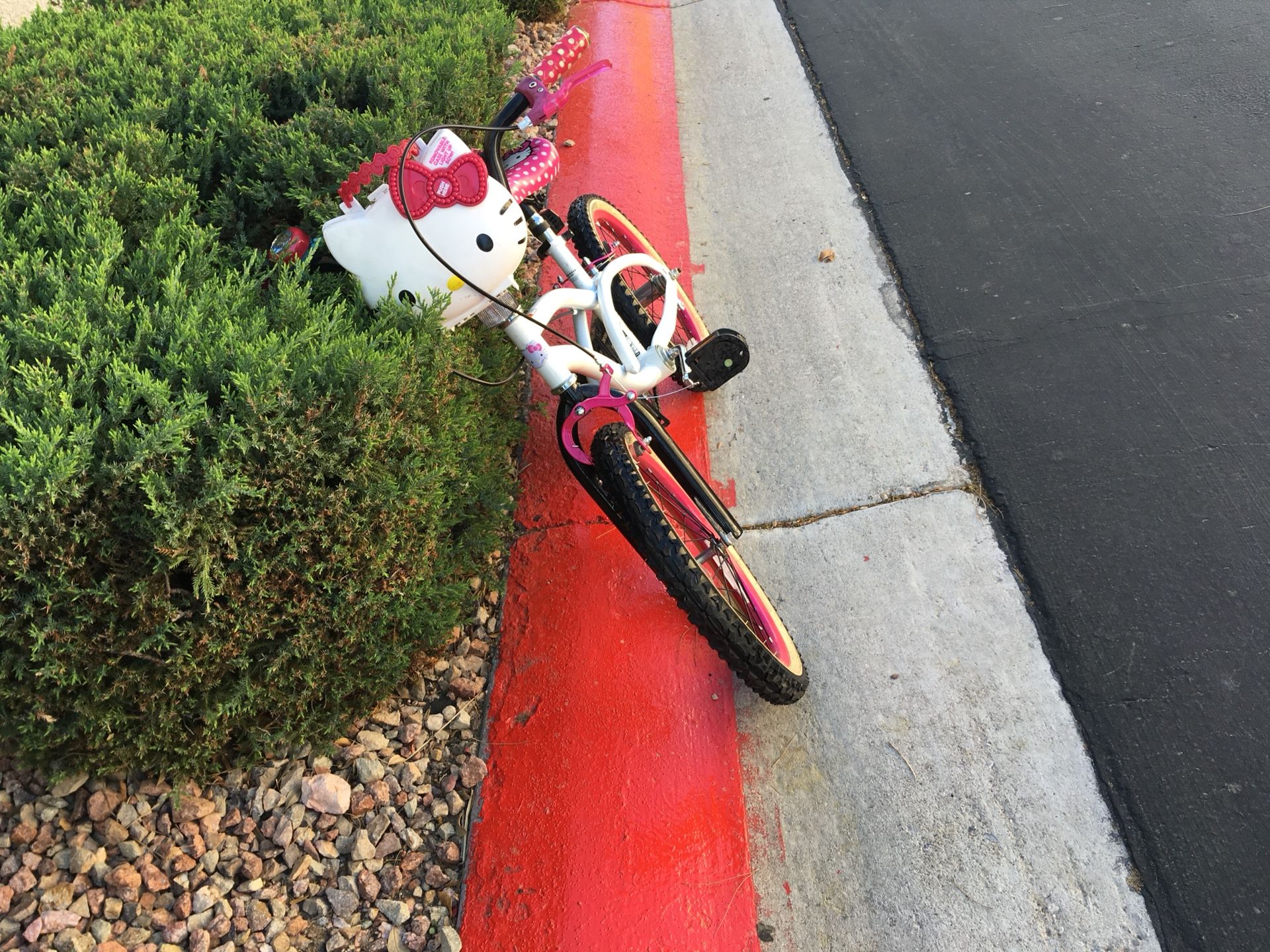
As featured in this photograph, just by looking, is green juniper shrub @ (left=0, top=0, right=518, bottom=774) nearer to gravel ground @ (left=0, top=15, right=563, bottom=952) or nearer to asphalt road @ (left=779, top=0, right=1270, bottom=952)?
gravel ground @ (left=0, top=15, right=563, bottom=952)

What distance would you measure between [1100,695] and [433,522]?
91.1 inches

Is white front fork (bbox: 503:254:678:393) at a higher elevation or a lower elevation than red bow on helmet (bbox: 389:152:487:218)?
lower

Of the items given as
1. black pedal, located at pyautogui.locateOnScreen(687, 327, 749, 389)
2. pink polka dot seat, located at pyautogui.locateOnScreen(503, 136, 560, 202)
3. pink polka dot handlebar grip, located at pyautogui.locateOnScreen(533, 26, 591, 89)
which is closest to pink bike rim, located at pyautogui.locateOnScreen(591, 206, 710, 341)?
black pedal, located at pyautogui.locateOnScreen(687, 327, 749, 389)

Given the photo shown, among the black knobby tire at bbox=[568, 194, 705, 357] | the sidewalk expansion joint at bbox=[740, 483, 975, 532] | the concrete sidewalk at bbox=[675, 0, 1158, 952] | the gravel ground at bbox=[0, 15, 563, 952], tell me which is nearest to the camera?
the gravel ground at bbox=[0, 15, 563, 952]

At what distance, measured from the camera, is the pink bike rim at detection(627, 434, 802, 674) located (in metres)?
2.85

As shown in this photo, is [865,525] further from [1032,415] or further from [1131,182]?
[1131,182]

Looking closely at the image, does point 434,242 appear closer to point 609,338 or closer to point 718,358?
point 609,338

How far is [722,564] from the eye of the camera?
296cm

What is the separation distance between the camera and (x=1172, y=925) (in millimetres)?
2328

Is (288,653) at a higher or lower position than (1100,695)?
higher

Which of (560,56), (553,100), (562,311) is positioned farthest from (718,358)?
(560,56)

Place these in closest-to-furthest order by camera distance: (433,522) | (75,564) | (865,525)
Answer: (75,564) → (433,522) → (865,525)

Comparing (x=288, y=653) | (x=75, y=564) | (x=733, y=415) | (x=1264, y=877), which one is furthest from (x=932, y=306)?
(x=75, y=564)

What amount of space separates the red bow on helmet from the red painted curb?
57.9 inches
